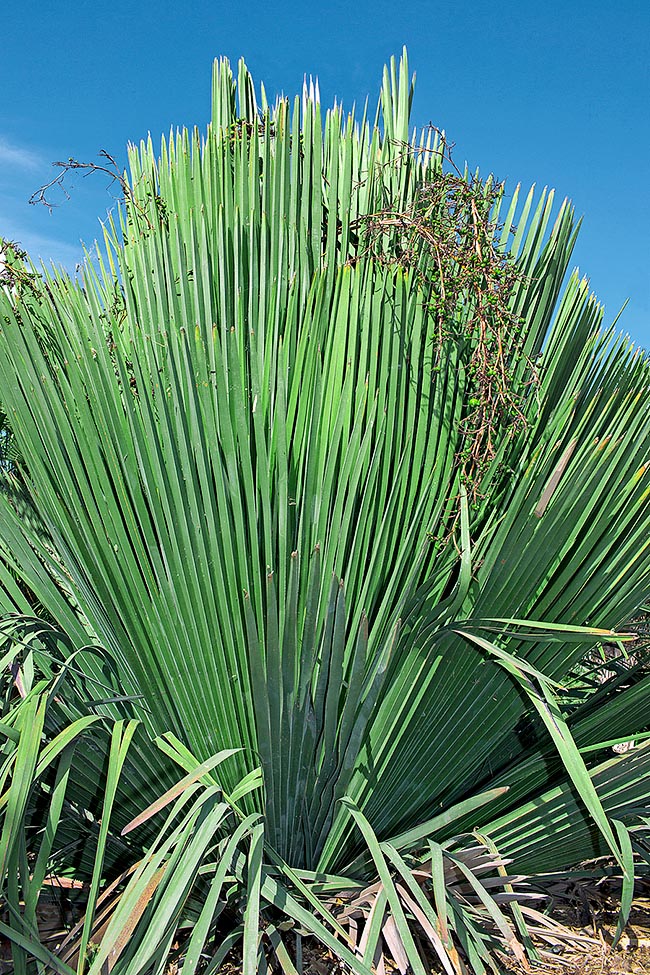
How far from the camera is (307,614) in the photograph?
67.2 inches

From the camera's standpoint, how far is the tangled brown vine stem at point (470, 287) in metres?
2.34

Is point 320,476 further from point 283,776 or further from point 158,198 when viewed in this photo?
point 158,198

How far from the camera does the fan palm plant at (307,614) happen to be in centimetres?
169

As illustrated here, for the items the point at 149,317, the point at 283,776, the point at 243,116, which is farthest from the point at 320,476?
the point at 243,116

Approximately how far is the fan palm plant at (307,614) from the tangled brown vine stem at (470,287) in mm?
13

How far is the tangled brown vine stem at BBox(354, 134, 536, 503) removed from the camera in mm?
2344

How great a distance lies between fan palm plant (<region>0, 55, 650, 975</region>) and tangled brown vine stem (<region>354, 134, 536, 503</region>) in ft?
0.04

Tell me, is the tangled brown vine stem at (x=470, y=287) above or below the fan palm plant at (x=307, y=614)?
above

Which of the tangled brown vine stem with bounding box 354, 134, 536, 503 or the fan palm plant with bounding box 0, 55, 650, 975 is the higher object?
the tangled brown vine stem with bounding box 354, 134, 536, 503

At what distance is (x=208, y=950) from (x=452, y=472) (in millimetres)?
1394

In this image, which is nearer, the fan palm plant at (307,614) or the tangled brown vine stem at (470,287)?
the fan palm plant at (307,614)

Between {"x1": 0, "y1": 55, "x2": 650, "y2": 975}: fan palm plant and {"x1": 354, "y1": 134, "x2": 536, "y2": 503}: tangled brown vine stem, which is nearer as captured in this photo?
{"x1": 0, "y1": 55, "x2": 650, "y2": 975}: fan palm plant

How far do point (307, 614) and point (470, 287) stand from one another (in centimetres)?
123

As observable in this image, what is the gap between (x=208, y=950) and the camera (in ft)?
6.35
